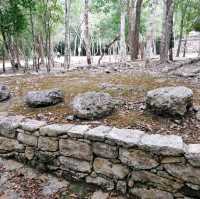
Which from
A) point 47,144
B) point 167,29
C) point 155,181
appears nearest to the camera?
point 155,181

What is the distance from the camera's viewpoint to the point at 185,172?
274 centimetres

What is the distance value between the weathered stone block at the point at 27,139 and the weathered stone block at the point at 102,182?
36.9 inches

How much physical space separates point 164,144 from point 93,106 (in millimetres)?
1258

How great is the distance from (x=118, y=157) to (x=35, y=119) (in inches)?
62.0

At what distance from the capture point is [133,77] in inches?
237

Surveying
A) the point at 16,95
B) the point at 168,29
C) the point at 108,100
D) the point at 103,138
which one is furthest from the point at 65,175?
the point at 168,29

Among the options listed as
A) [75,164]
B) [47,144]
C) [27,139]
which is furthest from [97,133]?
[27,139]

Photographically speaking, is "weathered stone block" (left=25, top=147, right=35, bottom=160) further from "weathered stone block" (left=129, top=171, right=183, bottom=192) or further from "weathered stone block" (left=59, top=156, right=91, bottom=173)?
"weathered stone block" (left=129, top=171, right=183, bottom=192)

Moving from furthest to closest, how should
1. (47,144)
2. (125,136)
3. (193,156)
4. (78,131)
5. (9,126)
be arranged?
(9,126) → (47,144) → (78,131) → (125,136) → (193,156)

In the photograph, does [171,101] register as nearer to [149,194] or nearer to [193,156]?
[193,156]

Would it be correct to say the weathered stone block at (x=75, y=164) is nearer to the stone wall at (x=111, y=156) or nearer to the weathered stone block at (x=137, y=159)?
the stone wall at (x=111, y=156)

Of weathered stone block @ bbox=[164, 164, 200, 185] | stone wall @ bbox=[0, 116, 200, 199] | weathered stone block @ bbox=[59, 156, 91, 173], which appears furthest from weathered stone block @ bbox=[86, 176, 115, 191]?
weathered stone block @ bbox=[164, 164, 200, 185]

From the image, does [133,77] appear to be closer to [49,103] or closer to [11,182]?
[49,103]

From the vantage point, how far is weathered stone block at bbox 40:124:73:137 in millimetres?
3469
